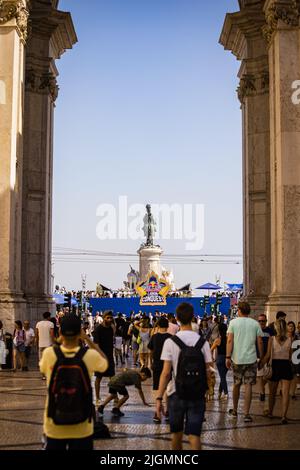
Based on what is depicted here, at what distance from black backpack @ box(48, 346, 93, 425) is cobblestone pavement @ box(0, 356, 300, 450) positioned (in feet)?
13.0

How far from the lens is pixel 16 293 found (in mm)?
23594

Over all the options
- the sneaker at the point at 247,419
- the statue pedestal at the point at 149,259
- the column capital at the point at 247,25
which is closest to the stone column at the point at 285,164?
the column capital at the point at 247,25

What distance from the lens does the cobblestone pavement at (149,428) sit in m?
10.2

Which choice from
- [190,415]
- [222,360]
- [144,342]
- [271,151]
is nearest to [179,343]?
[190,415]

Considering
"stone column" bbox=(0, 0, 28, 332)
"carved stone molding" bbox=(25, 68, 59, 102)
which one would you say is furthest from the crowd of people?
"carved stone molding" bbox=(25, 68, 59, 102)

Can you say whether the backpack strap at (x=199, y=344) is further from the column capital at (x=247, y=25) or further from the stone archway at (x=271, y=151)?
the column capital at (x=247, y=25)

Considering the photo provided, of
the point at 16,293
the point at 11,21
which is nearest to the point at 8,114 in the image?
the point at 11,21

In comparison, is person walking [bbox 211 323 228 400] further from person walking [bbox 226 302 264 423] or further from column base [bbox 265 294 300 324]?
column base [bbox 265 294 300 324]

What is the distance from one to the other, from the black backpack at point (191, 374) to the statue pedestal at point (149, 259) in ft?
258

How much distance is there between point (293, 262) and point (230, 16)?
42.5 feet

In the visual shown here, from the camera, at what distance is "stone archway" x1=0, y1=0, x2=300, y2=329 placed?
74.7 feet

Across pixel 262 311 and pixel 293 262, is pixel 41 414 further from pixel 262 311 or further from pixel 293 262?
pixel 262 311

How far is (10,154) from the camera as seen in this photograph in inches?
922

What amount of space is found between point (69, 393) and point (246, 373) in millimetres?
7228
